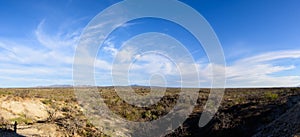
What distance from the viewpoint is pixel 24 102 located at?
1216 inches

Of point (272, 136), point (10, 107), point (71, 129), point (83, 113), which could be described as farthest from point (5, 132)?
point (272, 136)

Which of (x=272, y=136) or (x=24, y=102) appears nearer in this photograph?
(x=272, y=136)

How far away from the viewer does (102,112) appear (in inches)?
1216

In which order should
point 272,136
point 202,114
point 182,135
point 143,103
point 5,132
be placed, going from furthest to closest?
point 143,103, point 202,114, point 182,135, point 5,132, point 272,136

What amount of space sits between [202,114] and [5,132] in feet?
51.9

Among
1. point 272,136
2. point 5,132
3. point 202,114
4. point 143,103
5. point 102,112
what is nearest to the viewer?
point 272,136

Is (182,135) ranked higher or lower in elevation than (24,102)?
lower

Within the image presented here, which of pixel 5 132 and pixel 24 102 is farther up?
pixel 24 102

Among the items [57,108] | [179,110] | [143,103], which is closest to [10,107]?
[57,108]

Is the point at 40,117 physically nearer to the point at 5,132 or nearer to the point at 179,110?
the point at 5,132

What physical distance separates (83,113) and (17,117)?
6.52m

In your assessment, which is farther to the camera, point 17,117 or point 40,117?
point 40,117

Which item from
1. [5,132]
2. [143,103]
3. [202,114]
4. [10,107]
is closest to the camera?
[5,132]

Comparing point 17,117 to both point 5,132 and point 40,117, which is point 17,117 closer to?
point 40,117
